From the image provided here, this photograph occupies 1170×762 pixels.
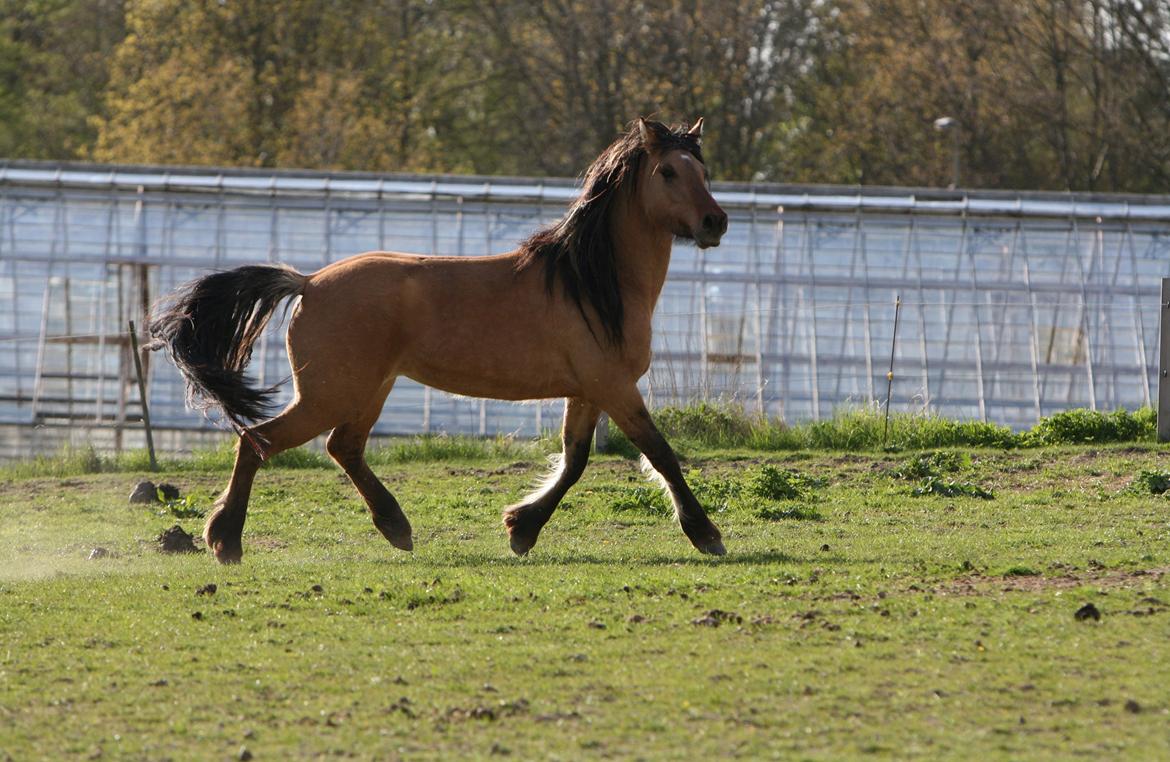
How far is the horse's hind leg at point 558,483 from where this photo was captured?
10.2 m

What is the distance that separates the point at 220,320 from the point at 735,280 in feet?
50.2

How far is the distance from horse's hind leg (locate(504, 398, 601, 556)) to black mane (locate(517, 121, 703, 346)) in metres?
0.70

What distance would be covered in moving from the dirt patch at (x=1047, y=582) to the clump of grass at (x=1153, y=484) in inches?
145

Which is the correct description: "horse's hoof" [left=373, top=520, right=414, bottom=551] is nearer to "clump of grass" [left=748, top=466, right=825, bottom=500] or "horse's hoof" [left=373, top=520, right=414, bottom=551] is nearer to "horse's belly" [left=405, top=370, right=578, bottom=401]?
"horse's belly" [left=405, top=370, right=578, bottom=401]

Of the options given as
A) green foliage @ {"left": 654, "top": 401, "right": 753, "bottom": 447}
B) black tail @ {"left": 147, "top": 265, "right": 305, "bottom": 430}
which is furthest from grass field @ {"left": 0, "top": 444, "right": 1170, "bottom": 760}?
green foliage @ {"left": 654, "top": 401, "right": 753, "bottom": 447}

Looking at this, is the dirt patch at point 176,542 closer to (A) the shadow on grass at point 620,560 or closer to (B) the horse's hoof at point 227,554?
A: (B) the horse's hoof at point 227,554

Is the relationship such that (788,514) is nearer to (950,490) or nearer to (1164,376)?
(950,490)

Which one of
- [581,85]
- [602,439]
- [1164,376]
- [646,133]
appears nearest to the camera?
[646,133]

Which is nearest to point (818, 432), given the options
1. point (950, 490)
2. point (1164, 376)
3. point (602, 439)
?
point (602, 439)

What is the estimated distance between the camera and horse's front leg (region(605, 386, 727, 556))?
386 inches

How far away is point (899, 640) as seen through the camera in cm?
713

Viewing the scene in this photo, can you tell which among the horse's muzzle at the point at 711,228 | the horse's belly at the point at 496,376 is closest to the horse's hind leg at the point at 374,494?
the horse's belly at the point at 496,376

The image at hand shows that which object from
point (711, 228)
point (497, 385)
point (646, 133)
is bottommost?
point (497, 385)

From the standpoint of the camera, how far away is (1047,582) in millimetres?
8453
